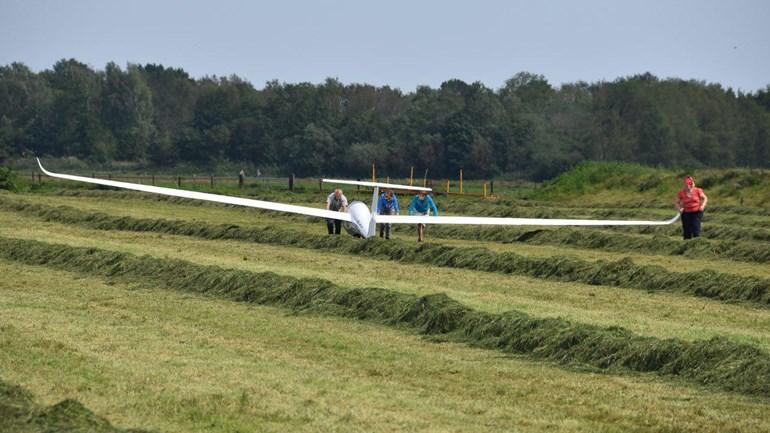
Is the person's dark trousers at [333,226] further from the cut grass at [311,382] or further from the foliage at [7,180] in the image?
the foliage at [7,180]

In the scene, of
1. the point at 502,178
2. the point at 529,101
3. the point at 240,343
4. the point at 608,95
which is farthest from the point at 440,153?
the point at 240,343

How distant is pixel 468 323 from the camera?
15.3 meters

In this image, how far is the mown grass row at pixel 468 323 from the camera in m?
12.7

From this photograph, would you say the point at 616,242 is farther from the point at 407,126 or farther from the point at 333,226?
the point at 407,126

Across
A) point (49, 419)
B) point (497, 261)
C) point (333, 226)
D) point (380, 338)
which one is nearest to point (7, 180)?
point (333, 226)

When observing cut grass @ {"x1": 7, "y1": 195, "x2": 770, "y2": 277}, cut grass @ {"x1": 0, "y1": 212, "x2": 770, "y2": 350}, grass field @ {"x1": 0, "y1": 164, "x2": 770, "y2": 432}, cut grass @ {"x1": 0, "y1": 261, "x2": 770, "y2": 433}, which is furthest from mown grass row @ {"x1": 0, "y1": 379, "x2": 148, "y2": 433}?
cut grass @ {"x1": 7, "y1": 195, "x2": 770, "y2": 277}

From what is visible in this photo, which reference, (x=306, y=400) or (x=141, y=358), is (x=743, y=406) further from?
(x=141, y=358)

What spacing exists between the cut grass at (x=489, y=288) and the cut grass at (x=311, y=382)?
101 inches

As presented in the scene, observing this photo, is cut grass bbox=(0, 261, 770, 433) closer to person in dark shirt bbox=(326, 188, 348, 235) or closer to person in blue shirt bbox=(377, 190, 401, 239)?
person in blue shirt bbox=(377, 190, 401, 239)

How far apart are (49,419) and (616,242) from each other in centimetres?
1891

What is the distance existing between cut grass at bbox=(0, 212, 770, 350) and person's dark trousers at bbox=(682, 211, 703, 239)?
6869mm

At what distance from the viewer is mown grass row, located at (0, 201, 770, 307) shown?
1919cm

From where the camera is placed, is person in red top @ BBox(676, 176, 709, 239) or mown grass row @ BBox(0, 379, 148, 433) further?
person in red top @ BBox(676, 176, 709, 239)

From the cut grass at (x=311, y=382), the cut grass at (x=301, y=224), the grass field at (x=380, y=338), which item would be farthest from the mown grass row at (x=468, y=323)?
the cut grass at (x=301, y=224)
